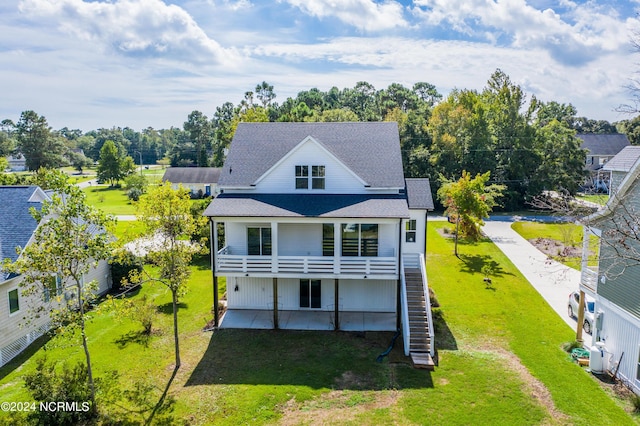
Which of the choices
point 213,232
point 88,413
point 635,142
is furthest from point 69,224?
point 635,142

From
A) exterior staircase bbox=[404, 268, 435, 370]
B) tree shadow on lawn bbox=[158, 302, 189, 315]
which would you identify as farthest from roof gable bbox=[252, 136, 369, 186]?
tree shadow on lawn bbox=[158, 302, 189, 315]

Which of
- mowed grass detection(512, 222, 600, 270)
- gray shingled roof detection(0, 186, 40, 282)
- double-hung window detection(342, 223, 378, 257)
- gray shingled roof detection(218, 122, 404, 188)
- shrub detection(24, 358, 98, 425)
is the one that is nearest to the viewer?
shrub detection(24, 358, 98, 425)

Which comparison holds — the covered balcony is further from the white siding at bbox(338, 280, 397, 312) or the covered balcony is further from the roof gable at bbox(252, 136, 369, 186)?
A: the roof gable at bbox(252, 136, 369, 186)

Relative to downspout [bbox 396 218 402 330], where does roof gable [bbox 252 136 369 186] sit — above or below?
above

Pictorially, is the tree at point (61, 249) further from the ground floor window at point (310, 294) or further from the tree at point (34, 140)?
the tree at point (34, 140)

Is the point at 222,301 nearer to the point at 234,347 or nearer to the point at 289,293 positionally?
the point at 289,293

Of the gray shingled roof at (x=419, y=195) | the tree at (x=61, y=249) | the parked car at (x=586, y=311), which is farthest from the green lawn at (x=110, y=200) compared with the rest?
the parked car at (x=586, y=311)
